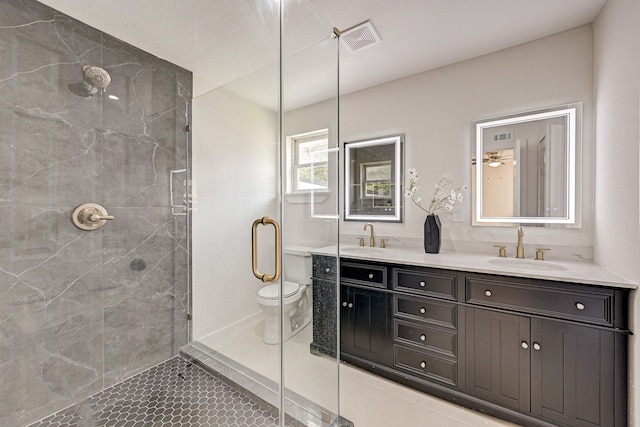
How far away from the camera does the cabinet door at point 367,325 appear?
1873mm

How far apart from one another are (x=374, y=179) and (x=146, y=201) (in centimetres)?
188

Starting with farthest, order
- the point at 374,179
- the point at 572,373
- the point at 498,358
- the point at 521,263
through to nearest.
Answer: the point at 374,179 < the point at 521,263 < the point at 498,358 < the point at 572,373

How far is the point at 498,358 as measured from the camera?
1510 millimetres

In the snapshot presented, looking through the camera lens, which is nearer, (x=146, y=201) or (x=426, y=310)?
(x=426, y=310)

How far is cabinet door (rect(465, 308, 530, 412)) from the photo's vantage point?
1.44 meters

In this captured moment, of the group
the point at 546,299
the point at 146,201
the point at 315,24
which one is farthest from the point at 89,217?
the point at 546,299

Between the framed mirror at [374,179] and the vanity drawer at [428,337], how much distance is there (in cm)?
93

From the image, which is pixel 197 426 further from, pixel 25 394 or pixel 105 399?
pixel 25 394

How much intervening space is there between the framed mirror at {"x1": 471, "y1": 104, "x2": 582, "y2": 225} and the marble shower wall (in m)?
2.36

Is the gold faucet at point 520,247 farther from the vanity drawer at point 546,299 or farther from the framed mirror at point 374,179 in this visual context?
the framed mirror at point 374,179

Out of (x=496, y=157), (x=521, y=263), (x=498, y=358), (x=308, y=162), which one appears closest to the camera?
(x=498, y=358)

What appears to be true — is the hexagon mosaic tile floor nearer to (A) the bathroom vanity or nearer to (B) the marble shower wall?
(B) the marble shower wall

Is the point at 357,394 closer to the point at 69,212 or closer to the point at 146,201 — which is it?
the point at 146,201

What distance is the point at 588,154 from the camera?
5.65 ft
